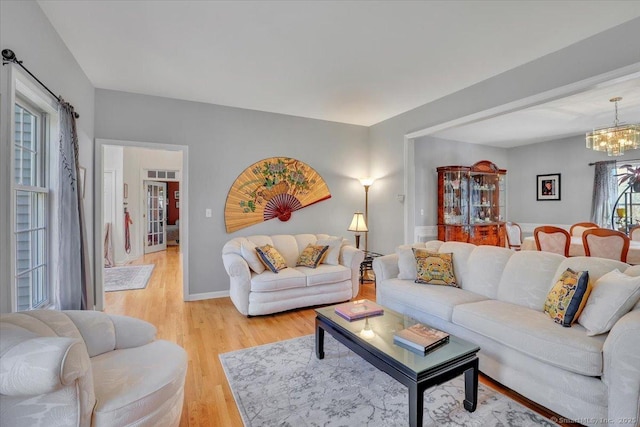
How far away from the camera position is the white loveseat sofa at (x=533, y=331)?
1.56 meters

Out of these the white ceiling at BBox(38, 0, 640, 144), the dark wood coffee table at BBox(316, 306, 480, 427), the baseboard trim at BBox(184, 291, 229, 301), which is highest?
the white ceiling at BBox(38, 0, 640, 144)

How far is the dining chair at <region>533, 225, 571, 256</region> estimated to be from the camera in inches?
146

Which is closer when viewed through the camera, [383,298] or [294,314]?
[383,298]

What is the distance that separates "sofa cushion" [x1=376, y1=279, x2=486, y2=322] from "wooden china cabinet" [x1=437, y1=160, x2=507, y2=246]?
8.76ft

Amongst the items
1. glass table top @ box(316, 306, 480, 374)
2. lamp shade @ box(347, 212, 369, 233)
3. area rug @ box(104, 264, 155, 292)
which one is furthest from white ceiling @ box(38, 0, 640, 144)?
area rug @ box(104, 264, 155, 292)

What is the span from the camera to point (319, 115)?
188 inches

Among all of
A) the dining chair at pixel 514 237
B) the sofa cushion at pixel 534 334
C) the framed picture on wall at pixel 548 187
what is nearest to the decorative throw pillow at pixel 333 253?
the sofa cushion at pixel 534 334

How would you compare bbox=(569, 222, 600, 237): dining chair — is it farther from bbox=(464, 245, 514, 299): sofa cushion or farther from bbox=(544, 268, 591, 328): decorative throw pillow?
bbox=(544, 268, 591, 328): decorative throw pillow

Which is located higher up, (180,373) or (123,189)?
(123,189)

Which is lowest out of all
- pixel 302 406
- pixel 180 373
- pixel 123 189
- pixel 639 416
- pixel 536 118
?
pixel 302 406

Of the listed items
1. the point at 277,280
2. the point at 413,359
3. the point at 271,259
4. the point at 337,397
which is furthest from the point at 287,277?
the point at 413,359

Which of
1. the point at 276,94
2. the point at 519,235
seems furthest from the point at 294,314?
the point at 519,235

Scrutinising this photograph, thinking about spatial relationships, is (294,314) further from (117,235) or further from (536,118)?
(117,235)

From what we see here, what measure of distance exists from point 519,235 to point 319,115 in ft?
13.6
